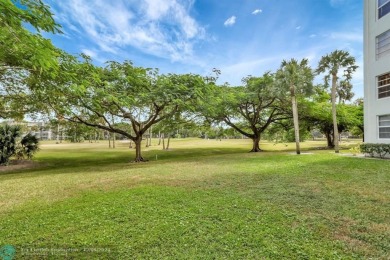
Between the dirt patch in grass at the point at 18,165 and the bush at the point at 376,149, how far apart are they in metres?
28.6

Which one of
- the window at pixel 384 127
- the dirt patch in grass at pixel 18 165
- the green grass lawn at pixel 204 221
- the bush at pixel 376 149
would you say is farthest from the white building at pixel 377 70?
the dirt patch in grass at pixel 18 165

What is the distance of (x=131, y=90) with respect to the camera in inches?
733

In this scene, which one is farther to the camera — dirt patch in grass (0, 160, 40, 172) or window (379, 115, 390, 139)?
dirt patch in grass (0, 160, 40, 172)

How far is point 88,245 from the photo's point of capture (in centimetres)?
439

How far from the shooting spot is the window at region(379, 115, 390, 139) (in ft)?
57.7

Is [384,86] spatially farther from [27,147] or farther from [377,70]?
[27,147]

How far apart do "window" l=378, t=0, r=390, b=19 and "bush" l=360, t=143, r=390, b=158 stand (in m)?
10.2

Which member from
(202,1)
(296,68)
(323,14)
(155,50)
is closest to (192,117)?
(155,50)

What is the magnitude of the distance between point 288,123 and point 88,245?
34476 millimetres

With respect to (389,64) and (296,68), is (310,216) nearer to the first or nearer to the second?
(389,64)

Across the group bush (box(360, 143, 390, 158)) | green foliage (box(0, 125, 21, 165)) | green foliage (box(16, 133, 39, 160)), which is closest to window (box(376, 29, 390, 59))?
bush (box(360, 143, 390, 158))

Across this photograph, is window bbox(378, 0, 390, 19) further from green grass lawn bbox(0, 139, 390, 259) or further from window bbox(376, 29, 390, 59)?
green grass lawn bbox(0, 139, 390, 259)

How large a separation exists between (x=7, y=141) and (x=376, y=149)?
29.9 meters

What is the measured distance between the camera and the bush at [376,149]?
16.9 m
